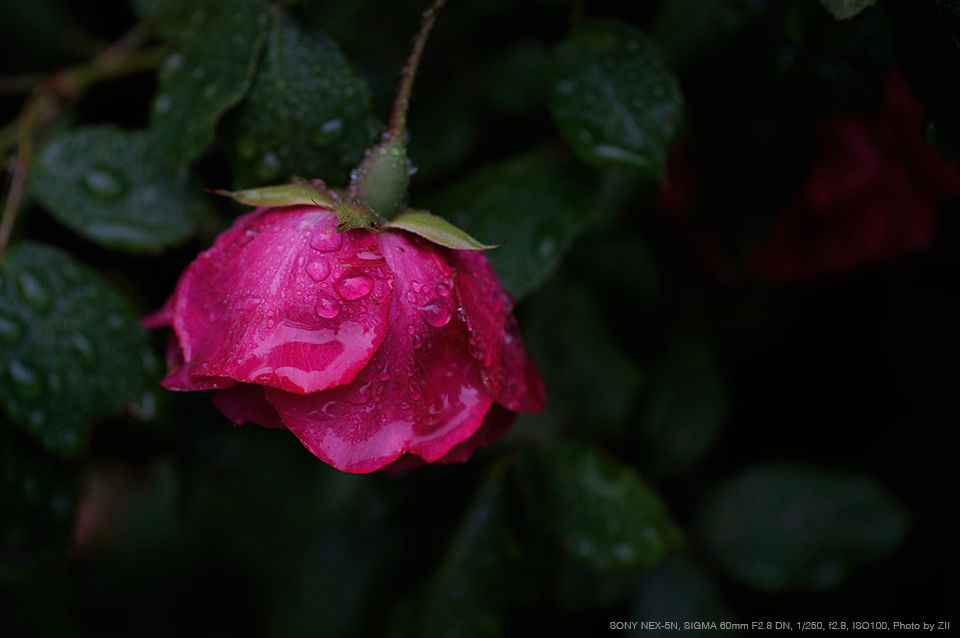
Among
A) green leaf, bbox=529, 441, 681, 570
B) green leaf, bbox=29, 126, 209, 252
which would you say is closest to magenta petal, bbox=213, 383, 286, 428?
green leaf, bbox=29, 126, 209, 252

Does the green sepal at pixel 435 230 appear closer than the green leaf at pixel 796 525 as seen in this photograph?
Yes

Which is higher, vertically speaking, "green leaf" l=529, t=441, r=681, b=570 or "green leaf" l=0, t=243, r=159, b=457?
"green leaf" l=0, t=243, r=159, b=457

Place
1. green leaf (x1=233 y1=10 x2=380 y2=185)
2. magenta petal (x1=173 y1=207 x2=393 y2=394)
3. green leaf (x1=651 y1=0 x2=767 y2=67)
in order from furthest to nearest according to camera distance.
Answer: green leaf (x1=651 y1=0 x2=767 y2=67), green leaf (x1=233 y1=10 x2=380 y2=185), magenta petal (x1=173 y1=207 x2=393 y2=394)

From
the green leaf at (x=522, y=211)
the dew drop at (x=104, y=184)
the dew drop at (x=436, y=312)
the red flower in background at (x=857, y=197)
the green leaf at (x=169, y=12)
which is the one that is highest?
the green leaf at (x=169, y=12)

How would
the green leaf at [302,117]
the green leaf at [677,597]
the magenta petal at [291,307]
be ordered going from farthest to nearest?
the green leaf at [677,597], the green leaf at [302,117], the magenta petal at [291,307]

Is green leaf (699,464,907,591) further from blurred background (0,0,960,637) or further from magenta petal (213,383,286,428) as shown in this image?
magenta petal (213,383,286,428)

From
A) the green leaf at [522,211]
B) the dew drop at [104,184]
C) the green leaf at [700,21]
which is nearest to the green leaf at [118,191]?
the dew drop at [104,184]

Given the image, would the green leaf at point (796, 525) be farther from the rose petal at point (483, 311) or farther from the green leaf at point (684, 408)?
the rose petal at point (483, 311)
